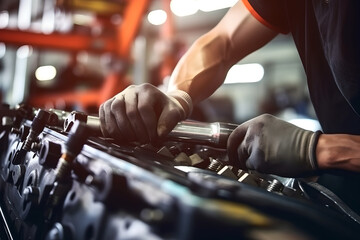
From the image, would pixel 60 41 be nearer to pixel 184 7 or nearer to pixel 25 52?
pixel 25 52

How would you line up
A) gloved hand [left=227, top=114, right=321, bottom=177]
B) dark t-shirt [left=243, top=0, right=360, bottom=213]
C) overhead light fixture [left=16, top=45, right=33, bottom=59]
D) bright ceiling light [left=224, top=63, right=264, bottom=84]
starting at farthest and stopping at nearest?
bright ceiling light [left=224, top=63, right=264, bottom=84]
overhead light fixture [left=16, top=45, right=33, bottom=59]
dark t-shirt [left=243, top=0, right=360, bottom=213]
gloved hand [left=227, top=114, right=321, bottom=177]

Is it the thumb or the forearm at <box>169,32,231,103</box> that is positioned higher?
the forearm at <box>169,32,231,103</box>

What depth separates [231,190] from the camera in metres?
0.37

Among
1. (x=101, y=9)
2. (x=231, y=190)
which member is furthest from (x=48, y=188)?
(x=101, y=9)

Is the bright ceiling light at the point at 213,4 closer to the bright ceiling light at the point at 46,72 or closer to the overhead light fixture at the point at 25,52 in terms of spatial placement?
the overhead light fixture at the point at 25,52

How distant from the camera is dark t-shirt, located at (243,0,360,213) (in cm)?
86

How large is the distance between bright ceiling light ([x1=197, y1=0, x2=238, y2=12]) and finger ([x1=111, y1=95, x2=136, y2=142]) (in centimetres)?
534

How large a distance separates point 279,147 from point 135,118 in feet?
0.98

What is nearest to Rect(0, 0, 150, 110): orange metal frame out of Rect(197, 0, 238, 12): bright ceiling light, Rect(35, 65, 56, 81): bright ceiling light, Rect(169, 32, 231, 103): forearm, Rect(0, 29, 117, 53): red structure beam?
Rect(0, 29, 117, 53): red structure beam

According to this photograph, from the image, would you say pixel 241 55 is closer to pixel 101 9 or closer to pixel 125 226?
pixel 125 226

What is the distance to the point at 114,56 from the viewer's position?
3318 mm

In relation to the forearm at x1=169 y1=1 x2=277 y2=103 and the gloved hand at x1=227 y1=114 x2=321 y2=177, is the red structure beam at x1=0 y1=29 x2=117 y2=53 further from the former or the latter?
the gloved hand at x1=227 y1=114 x2=321 y2=177

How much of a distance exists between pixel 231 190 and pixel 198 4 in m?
6.32

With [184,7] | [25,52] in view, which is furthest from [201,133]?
[184,7]
